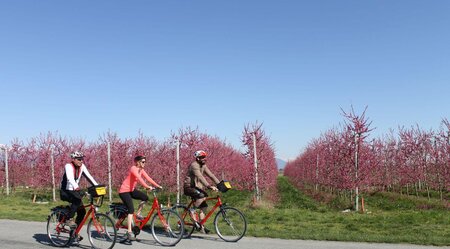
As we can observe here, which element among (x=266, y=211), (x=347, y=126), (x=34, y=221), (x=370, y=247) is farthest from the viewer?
(x=347, y=126)

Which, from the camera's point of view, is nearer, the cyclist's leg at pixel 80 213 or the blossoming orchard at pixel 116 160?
the cyclist's leg at pixel 80 213

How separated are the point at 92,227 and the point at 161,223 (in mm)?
1390

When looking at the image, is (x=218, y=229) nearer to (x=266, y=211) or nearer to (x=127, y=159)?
(x=266, y=211)

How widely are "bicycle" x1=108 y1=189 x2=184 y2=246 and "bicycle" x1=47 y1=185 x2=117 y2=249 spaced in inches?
12.9

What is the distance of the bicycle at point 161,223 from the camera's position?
7.88m

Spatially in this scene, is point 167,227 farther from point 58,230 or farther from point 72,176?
point 58,230

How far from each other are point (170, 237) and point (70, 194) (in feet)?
7.28

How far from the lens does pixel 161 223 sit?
8.12 m

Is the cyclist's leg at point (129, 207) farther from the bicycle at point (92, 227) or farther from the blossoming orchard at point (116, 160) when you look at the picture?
the blossoming orchard at point (116, 160)

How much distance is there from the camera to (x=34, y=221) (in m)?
11.5

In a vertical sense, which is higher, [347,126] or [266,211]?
[347,126]

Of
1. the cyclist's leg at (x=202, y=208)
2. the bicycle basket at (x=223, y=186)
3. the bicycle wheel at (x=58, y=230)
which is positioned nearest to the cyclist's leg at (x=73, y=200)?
the bicycle wheel at (x=58, y=230)

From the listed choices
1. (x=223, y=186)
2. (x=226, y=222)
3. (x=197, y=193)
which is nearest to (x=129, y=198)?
(x=197, y=193)

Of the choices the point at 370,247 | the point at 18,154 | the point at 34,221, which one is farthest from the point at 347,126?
the point at 18,154
